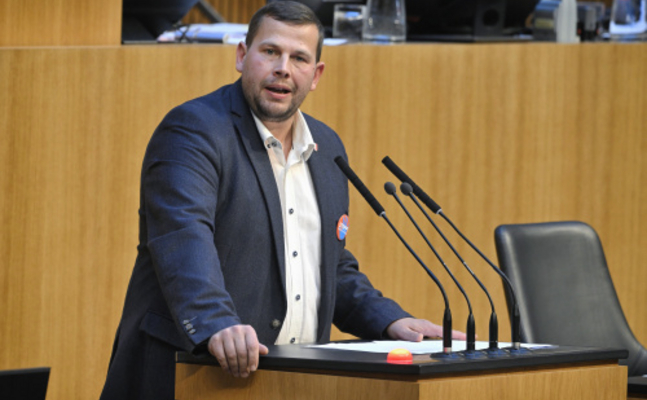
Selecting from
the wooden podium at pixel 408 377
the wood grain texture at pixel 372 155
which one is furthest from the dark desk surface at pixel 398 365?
the wood grain texture at pixel 372 155

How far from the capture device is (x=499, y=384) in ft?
6.29

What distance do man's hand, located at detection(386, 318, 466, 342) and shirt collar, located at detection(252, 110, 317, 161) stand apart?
0.44 metres

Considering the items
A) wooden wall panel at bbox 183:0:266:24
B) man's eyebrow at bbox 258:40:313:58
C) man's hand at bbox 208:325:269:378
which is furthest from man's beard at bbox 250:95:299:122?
wooden wall panel at bbox 183:0:266:24

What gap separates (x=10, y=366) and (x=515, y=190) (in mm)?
1826

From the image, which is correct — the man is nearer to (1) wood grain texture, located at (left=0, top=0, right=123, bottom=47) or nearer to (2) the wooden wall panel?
(1) wood grain texture, located at (left=0, top=0, right=123, bottom=47)

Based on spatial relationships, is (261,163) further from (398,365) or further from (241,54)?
(398,365)

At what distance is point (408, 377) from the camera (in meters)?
1.80

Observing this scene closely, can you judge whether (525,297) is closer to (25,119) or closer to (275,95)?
(275,95)

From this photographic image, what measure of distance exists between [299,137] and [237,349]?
0.75 meters

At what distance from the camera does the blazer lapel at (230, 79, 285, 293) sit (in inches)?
93.7

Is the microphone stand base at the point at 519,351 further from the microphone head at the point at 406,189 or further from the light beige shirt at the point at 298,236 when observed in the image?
the light beige shirt at the point at 298,236

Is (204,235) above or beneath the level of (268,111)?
beneath

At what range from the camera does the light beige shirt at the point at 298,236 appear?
244cm

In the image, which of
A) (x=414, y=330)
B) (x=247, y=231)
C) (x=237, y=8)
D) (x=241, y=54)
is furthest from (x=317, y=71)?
(x=237, y=8)
